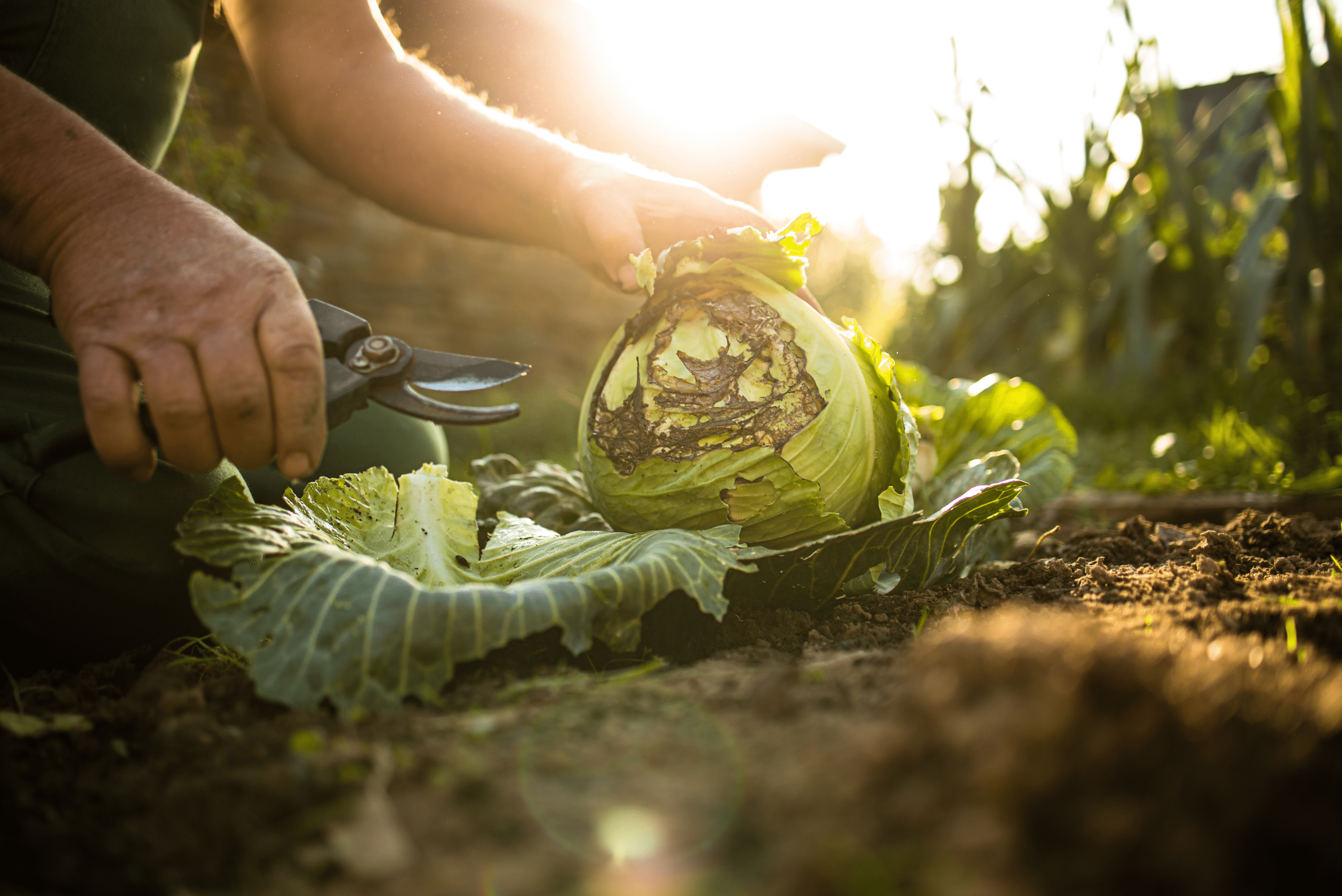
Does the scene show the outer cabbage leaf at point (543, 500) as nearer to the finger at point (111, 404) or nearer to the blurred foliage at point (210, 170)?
the finger at point (111, 404)

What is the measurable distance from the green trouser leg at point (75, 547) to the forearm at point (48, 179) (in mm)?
396

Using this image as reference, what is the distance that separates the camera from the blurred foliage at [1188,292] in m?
4.02

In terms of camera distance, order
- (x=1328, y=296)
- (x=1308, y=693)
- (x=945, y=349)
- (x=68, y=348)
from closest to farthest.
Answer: (x=1308, y=693) < (x=68, y=348) < (x=1328, y=296) < (x=945, y=349)

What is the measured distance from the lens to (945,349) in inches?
298

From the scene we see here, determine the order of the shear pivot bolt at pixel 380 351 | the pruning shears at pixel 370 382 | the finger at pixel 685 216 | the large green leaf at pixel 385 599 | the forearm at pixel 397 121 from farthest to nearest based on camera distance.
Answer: the forearm at pixel 397 121
the finger at pixel 685 216
the shear pivot bolt at pixel 380 351
the pruning shears at pixel 370 382
the large green leaf at pixel 385 599

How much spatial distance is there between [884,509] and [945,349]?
243 inches

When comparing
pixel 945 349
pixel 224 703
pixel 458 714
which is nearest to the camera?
pixel 458 714

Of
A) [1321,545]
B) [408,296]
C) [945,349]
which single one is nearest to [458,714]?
[1321,545]

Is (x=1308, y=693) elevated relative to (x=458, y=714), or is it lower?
elevated

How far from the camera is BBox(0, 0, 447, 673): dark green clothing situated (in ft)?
5.32

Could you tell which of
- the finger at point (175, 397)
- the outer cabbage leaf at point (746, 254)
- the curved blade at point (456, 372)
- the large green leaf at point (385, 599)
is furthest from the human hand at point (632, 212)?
the finger at point (175, 397)

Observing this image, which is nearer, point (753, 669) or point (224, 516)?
point (753, 669)

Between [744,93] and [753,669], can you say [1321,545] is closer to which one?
[753,669]

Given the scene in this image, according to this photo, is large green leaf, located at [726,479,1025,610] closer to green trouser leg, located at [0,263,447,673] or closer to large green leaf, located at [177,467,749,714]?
large green leaf, located at [177,467,749,714]
